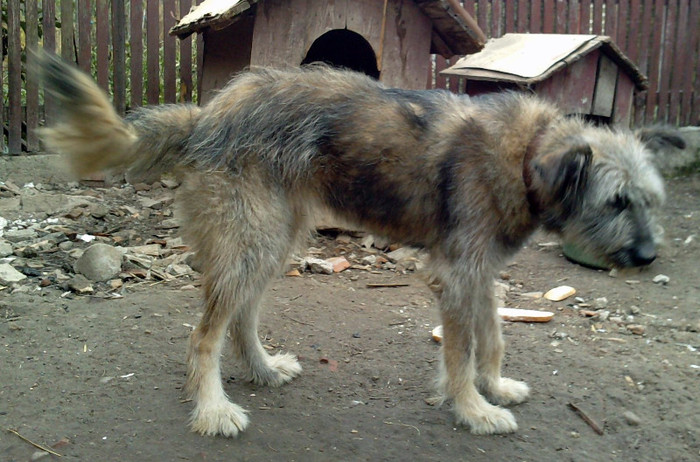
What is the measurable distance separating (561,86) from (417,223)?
3939mm

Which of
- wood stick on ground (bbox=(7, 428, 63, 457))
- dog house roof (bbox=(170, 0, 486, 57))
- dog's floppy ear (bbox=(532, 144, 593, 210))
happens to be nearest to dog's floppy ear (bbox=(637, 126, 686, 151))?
dog's floppy ear (bbox=(532, 144, 593, 210))

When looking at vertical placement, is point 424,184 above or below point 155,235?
above

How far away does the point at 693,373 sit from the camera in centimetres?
445

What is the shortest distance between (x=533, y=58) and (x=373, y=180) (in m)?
3.93

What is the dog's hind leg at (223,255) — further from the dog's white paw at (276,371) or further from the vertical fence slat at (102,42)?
the vertical fence slat at (102,42)

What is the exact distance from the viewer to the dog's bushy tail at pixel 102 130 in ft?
11.9

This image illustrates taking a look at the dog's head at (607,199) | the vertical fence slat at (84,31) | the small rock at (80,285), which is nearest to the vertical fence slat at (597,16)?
the dog's head at (607,199)

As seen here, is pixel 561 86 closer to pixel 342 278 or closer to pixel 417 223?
pixel 342 278

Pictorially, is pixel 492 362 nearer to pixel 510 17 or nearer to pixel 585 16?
pixel 510 17

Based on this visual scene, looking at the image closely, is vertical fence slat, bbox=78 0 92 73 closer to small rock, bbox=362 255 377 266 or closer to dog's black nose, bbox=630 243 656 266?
small rock, bbox=362 255 377 266

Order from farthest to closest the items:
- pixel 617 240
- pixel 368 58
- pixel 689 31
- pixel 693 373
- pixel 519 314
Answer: pixel 689 31 → pixel 368 58 → pixel 519 314 → pixel 693 373 → pixel 617 240

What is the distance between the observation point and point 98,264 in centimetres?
562

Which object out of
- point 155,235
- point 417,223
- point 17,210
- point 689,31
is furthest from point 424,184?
point 689,31

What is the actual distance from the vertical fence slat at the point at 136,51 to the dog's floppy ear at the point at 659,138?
6.22 meters
